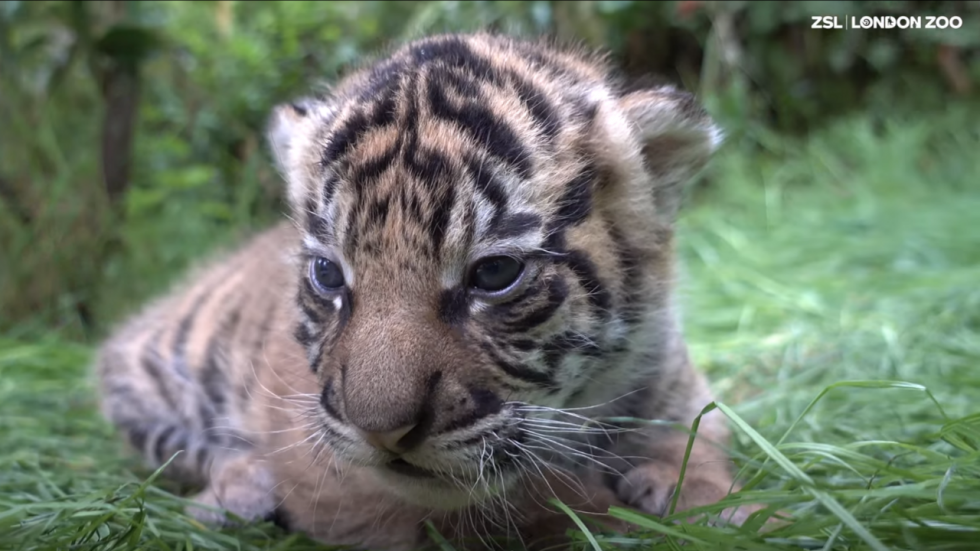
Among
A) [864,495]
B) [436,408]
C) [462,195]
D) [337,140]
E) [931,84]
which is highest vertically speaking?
[931,84]

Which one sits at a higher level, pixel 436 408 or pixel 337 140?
pixel 337 140

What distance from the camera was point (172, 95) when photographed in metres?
5.77

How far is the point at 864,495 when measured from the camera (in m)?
1.69

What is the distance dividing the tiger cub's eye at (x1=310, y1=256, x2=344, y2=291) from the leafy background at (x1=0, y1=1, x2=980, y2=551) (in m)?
0.66

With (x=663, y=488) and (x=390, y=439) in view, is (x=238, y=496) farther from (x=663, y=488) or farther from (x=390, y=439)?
(x=663, y=488)

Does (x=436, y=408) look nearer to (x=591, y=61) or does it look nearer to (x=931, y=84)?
(x=591, y=61)

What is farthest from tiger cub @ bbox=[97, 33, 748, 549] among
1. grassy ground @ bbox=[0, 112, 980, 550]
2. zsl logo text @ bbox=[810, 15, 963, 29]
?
zsl logo text @ bbox=[810, 15, 963, 29]

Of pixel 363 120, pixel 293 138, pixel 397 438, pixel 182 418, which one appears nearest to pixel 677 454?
pixel 397 438

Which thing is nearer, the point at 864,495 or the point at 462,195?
the point at 864,495

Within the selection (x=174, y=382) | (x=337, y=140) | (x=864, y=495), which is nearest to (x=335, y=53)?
(x=174, y=382)

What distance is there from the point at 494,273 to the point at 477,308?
0.09 meters

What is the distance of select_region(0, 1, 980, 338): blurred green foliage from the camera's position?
14.4 feet

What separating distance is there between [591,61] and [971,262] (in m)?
3.43

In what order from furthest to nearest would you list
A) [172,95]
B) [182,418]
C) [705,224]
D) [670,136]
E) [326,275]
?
[705,224], [172,95], [182,418], [670,136], [326,275]
